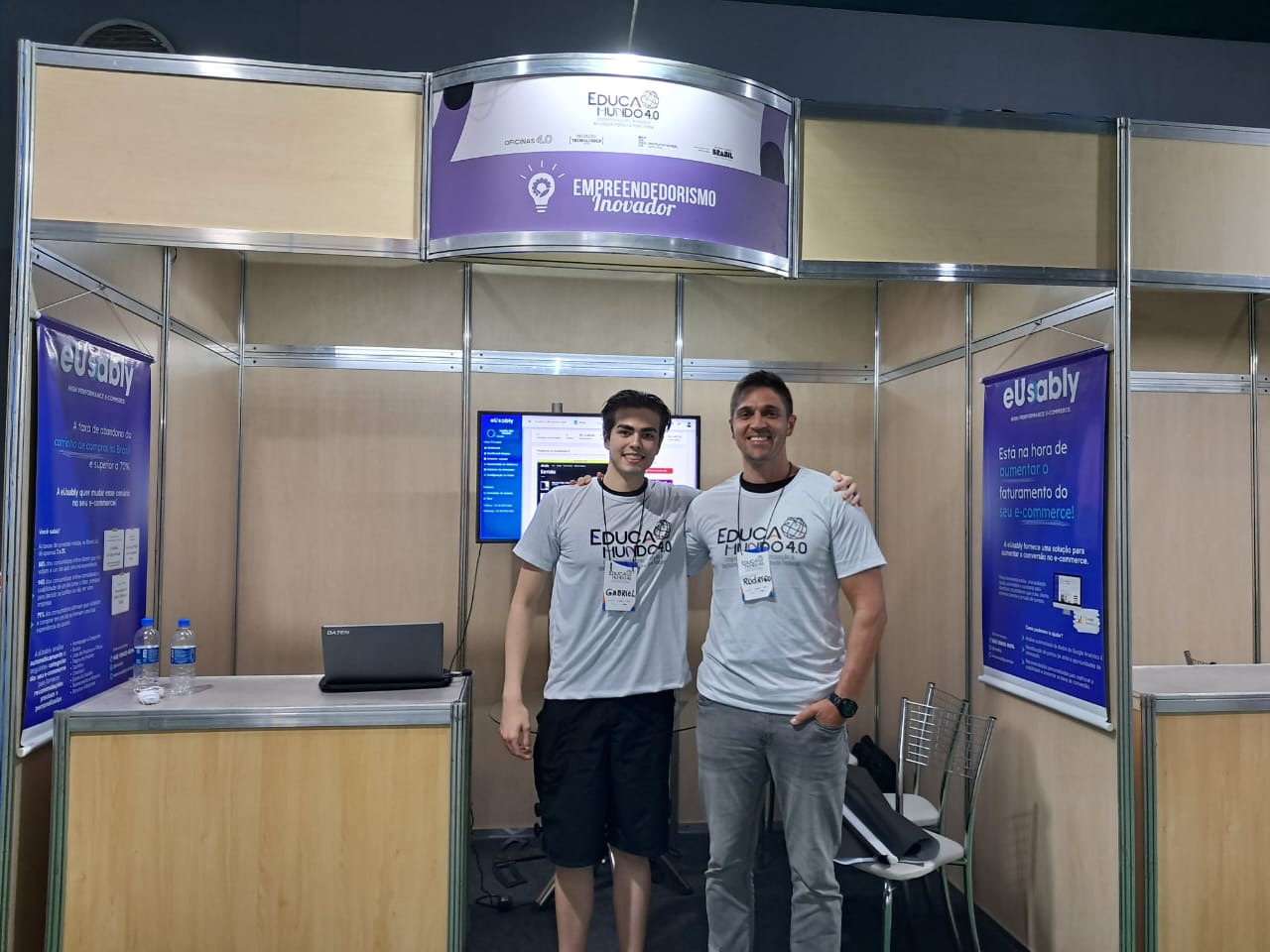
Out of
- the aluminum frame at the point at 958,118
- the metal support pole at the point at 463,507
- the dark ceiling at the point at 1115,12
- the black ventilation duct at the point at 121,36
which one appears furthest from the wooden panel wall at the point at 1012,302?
the black ventilation duct at the point at 121,36

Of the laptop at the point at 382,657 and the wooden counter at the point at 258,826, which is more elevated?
the laptop at the point at 382,657

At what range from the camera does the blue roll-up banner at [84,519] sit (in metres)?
2.17

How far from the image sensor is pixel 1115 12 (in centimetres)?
398

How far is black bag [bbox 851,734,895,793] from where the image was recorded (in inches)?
138

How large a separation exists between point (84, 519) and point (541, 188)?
1612 mm

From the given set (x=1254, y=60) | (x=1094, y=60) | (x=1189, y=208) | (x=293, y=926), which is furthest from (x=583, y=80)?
(x=1254, y=60)

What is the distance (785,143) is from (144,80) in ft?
5.98

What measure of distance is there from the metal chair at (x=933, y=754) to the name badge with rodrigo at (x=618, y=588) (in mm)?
1262

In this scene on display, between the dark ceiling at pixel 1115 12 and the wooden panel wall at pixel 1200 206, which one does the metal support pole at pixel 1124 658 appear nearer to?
the wooden panel wall at pixel 1200 206

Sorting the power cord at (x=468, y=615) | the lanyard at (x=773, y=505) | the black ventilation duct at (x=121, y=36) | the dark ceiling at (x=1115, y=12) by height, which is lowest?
the power cord at (x=468, y=615)

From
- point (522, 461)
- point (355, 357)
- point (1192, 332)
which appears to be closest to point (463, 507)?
point (522, 461)

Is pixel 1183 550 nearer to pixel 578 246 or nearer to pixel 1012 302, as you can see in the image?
pixel 1012 302

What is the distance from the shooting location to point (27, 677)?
84.9 inches

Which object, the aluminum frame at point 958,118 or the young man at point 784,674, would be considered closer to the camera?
the young man at point 784,674
